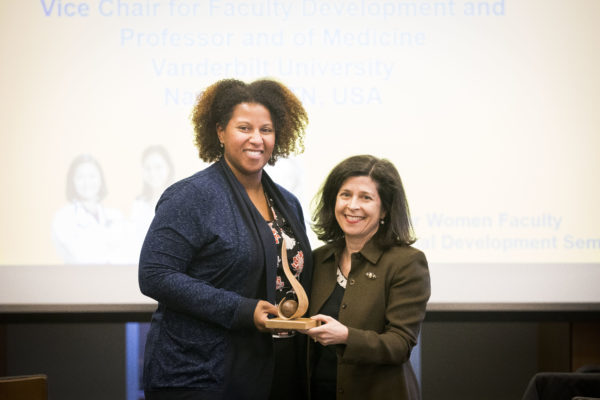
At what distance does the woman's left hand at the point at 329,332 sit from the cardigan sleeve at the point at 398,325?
24 mm

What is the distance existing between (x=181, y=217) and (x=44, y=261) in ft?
5.57

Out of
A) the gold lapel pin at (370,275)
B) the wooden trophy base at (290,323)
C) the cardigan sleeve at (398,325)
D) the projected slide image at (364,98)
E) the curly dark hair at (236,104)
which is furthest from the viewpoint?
the projected slide image at (364,98)

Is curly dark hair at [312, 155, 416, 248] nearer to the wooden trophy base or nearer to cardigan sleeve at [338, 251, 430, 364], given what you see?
cardigan sleeve at [338, 251, 430, 364]

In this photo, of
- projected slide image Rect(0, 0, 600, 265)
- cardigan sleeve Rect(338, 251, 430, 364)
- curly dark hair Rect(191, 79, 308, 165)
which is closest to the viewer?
cardigan sleeve Rect(338, 251, 430, 364)

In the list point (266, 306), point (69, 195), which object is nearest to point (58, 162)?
point (69, 195)

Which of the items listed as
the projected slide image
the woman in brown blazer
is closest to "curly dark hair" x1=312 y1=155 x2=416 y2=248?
the woman in brown blazer

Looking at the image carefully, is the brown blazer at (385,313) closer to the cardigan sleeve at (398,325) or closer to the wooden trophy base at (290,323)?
the cardigan sleeve at (398,325)

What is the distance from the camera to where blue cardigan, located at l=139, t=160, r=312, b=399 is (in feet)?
6.03

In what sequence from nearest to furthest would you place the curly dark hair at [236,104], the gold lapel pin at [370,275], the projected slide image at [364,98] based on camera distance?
the gold lapel pin at [370,275]
the curly dark hair at [236,104]
the projected slide image at [364,98]

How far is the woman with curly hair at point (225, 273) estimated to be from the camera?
1.85 meters

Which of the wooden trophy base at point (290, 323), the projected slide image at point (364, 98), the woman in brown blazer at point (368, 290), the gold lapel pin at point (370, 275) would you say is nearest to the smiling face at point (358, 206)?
the woman in brown blazer at point (368, 290)

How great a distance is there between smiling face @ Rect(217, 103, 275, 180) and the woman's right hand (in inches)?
17.9

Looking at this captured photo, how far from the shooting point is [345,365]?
1949 millimetres

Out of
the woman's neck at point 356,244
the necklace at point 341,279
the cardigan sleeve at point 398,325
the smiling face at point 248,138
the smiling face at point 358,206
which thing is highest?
the smiling face at point 248,138
